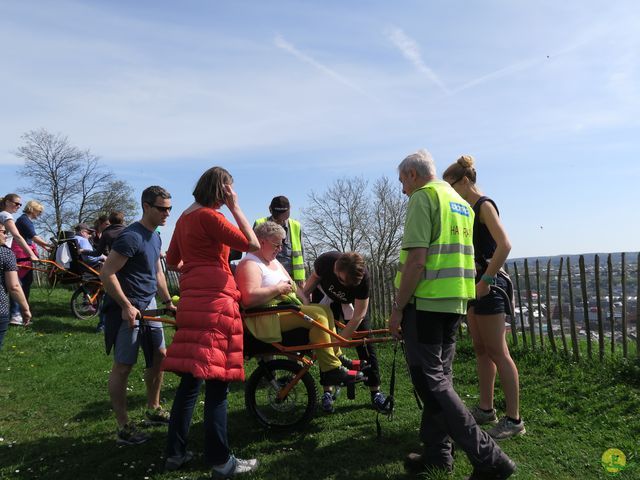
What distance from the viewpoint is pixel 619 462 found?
349cm

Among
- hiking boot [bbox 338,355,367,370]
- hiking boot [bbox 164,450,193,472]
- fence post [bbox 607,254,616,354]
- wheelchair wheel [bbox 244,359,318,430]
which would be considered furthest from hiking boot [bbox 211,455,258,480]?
fence post [bbox 607,254,616,354]

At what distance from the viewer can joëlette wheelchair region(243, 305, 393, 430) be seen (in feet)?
12.9

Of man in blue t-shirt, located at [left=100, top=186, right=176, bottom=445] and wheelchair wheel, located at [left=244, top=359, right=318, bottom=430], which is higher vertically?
man in blue t-shirt, located at [left=100, top=186, right=176, bottom=445]

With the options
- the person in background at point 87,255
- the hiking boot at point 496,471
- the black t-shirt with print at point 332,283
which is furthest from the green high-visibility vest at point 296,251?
the person in background at point 87,255

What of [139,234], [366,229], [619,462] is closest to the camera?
[619,462]

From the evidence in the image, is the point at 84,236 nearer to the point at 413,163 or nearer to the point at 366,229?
the point at 413,163

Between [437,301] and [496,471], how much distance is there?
1.02m

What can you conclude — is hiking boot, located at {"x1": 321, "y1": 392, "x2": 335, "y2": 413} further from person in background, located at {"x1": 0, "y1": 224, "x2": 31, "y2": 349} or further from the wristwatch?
person in background, located at {"x1": 0, "y1": 224, "x2": 31, "y2": 349}

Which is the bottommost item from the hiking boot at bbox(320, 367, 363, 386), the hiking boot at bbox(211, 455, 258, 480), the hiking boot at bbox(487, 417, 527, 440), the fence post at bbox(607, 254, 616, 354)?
the hiking boot at bbox(211, 455, 258, 480)

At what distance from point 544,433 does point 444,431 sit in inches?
52.9

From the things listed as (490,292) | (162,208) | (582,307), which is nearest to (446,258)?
(490,292)

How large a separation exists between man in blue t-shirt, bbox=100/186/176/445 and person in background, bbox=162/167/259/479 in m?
0.59

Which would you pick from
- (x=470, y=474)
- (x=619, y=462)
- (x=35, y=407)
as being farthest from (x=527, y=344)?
(x=35, y=407)

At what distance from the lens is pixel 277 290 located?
3.80m
